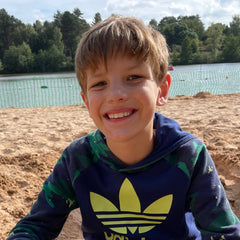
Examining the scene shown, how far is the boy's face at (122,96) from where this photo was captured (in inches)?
49.2

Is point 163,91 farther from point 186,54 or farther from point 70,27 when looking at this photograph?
point 70,27

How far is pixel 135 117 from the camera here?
128 cm

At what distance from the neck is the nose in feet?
0.86

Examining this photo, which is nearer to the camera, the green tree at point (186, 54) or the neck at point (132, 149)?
the neck at point (132, 149)

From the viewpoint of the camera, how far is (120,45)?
50.4 inches

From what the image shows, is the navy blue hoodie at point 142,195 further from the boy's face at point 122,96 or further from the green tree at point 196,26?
the green tree at point 196,26

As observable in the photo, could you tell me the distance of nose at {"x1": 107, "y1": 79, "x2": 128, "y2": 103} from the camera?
123 centimetres

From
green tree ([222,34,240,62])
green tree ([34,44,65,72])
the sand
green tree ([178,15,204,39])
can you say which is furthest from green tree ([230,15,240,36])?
the sand

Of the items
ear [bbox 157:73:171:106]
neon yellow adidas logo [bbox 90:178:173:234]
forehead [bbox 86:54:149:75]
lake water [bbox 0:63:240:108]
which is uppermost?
forehead [bbox 86:54:149:75]

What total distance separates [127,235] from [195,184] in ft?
1.37

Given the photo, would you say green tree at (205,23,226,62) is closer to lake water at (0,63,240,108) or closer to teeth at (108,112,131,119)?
lake water at (0,63,240,108)

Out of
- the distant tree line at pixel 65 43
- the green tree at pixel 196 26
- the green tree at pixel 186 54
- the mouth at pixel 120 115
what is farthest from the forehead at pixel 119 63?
the green tree at pixel 196 26

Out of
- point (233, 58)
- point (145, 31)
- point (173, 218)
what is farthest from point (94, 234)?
point (233, 58)

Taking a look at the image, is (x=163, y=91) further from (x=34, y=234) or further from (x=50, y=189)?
(x=34, y=234)
